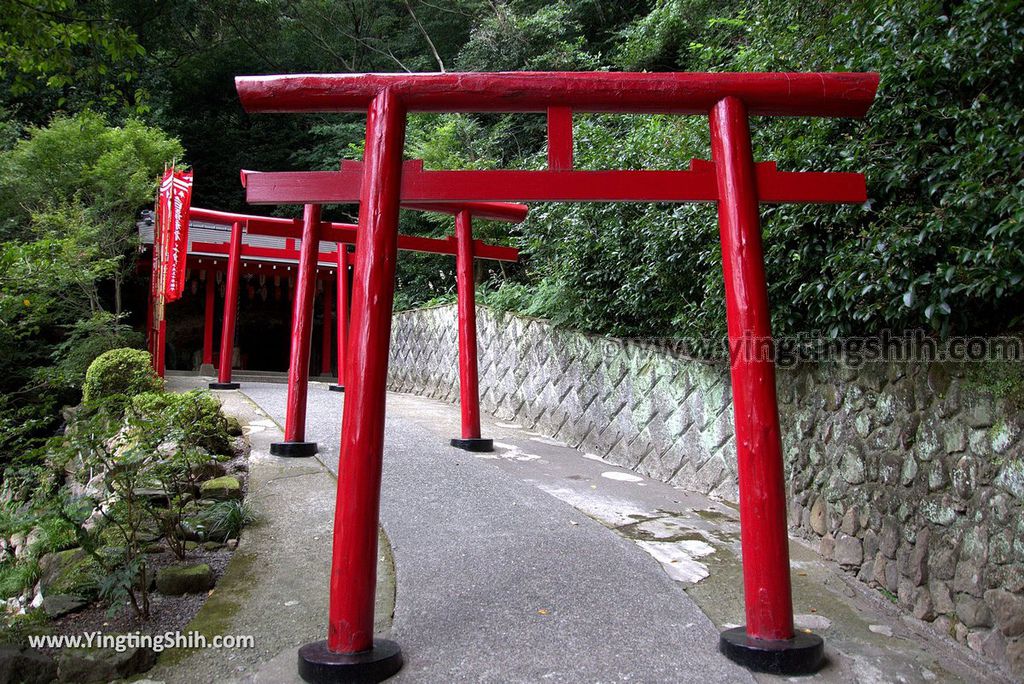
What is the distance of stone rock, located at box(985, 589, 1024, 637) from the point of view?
3.18 meters

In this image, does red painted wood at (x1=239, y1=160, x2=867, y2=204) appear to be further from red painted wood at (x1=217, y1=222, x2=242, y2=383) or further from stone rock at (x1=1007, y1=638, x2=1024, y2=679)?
red painted wood at (x1=217, y1=222, x2=242, y2=383)

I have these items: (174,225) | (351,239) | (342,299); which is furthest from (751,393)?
(342,299)

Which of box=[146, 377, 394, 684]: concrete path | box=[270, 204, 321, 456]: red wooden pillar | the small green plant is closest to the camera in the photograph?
box=[146, 377, 394, 684]: concrete path

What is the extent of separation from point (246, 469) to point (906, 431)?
5051 mm

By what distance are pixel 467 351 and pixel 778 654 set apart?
4745 millimetres

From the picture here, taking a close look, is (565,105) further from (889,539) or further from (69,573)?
(69,573)

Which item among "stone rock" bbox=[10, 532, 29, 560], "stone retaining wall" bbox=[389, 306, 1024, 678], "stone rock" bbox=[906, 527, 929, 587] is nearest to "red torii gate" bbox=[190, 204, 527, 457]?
"stone retaining wall" bbox=[389, 306, 1024, 678]

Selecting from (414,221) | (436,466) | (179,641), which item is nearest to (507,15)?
(414,221)

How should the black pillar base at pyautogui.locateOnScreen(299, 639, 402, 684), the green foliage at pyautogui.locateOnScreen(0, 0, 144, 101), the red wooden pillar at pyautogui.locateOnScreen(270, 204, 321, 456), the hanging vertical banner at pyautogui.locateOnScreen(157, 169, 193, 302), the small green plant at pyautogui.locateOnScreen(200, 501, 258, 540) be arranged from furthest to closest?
the hanging vertical banner at pyautogui.locateOnScreen(157, 169, 193, 302)
the red wooden pillar at pyautogui.locateOnScreen(270, 204, 321, 456)
the green foliage at pyautogui.locateOnScreen(0, 0, 144, 101)
the small green plant at pyautogui.locateOnScreen(200, 501, 258, 540)
the black pillar base at pyautogui.locateOnScreen(299, 639, 402, 684)

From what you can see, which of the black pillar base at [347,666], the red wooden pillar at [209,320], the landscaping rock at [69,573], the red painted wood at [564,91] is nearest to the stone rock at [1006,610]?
the red painted wood at [564,91]

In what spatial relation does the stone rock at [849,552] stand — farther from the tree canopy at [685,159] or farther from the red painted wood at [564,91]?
the red painted wood at [564,91]

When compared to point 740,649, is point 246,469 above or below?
above

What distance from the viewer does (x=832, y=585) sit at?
429 cm

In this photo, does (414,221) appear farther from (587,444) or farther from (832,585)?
(832,585)
